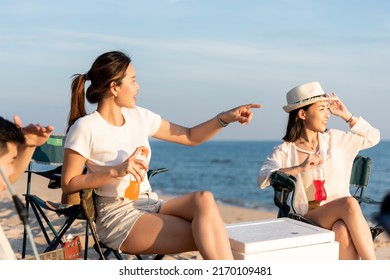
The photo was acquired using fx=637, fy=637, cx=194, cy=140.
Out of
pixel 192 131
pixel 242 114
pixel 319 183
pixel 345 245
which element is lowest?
pixel 345 245

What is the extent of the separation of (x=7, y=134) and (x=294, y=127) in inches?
72.9

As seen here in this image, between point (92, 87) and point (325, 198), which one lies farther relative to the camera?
point (325, 198)

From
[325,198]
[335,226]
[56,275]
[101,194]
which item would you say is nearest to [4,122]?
[56,275]

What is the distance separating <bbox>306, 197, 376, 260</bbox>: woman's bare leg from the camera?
299 cm

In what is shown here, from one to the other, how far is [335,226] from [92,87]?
1352mm

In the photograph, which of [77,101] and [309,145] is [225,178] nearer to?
[309,145]

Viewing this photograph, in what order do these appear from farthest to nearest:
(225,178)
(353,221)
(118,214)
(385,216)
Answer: (225,178) → (353,221) → (118,214) → (385,216)

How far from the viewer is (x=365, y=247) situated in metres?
2.99

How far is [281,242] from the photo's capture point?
8.93 feet

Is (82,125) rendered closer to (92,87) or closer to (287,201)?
(92,87)

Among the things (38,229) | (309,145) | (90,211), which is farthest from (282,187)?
(38,229)

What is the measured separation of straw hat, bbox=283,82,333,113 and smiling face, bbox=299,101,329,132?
35mm

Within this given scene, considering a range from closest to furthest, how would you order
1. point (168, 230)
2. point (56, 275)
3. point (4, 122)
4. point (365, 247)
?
1. point (4, 122)
2. point (56, 275)
3. point (168, 230)
4. point (365, 247)

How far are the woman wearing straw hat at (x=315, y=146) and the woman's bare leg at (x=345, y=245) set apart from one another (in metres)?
0.16
